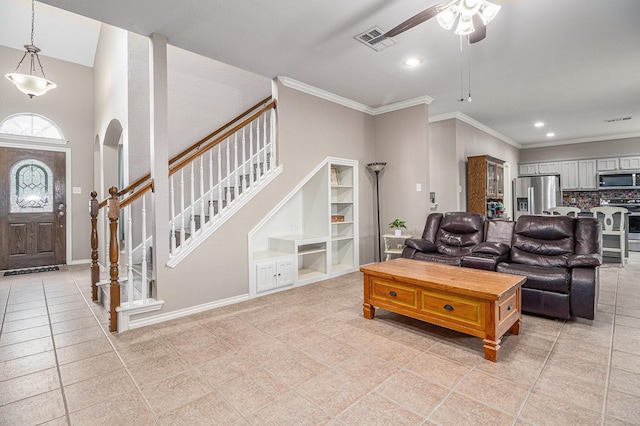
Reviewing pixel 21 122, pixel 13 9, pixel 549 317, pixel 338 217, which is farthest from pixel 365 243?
pixel 13 9

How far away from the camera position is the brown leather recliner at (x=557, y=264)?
2955mm

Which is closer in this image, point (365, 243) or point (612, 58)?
point (612, 58)

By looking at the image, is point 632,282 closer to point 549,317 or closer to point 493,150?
point 549,317

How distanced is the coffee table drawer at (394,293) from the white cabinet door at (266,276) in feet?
5.02

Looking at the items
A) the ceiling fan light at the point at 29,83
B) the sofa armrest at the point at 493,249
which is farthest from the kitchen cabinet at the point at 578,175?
the ceiling fan light at the point at 29,83

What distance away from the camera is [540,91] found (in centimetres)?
502

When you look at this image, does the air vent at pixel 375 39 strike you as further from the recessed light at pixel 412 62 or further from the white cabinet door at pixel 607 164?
the white cabinet door at pixel 607 164

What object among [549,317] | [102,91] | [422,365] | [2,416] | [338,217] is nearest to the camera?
[2,416]

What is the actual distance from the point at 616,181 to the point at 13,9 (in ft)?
42.8

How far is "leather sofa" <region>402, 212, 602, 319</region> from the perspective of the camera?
2987 millimetres

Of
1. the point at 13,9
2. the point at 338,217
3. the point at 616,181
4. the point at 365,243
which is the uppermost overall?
the point at 13,9

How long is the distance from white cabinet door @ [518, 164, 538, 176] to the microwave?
57.7 inches

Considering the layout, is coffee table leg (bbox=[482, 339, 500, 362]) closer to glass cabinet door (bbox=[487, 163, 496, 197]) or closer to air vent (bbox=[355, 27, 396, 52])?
air vent (bbox=[355, 27, 396, 52])

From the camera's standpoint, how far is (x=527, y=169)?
375 inches
